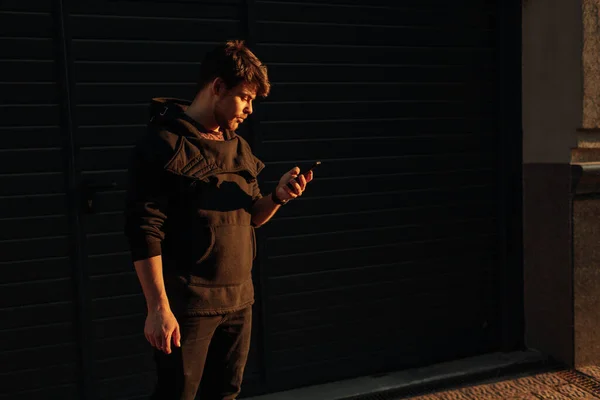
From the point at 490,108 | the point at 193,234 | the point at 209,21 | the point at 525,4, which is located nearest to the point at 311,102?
the point at 209,21

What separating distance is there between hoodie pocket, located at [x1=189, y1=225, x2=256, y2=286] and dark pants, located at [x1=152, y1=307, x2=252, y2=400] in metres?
0.14

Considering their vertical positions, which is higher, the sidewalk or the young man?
the young man

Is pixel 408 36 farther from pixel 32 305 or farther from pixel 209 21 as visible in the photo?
pixel 32 305

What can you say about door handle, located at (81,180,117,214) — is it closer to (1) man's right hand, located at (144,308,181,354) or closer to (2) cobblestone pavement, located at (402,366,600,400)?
(1) man's right hand, located at (144,308,181,354)

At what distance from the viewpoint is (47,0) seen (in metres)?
4.08

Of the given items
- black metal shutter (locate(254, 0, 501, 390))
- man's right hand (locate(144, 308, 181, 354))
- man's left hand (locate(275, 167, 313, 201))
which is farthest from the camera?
black metal shutter (locate(254, 0, 501, 390))

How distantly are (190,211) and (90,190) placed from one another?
5.51ft

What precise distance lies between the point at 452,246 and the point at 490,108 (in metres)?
1.06

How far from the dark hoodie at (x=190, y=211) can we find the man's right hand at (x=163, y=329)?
0.13m

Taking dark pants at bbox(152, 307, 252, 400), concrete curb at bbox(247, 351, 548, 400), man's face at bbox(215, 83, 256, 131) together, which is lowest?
concrete curb at bbox(247, 351, 548, 400)

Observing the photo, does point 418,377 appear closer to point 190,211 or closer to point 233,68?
point 190,211

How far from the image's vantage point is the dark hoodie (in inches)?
104

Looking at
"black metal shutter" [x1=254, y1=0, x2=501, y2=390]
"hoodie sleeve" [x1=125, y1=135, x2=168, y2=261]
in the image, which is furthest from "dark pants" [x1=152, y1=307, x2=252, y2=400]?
"black metal shutter" [x1=254, y1=0, x2=501, y2=390]

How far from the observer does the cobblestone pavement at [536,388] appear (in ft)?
15.8
